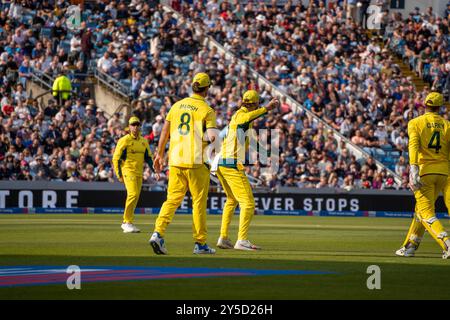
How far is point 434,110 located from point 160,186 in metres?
20.8

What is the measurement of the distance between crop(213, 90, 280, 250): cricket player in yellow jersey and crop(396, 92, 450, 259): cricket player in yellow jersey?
2841 mm

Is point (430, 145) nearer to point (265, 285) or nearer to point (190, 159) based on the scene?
point (190, 159)

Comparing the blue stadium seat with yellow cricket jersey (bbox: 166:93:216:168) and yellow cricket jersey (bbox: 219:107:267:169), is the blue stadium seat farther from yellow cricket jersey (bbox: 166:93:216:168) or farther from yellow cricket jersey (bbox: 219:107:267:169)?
yellow cricket jersey (bbox: 166:93:216:168)

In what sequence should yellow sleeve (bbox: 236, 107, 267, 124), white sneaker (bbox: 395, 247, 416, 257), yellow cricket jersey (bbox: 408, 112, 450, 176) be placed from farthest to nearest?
yellow sleeve (bbox: 236, 107, 267, 124) → white sneaker (bbox: 395, 247, 416, 257) → yellow cricket jersey (bbox: 408, 112, 450, 176)

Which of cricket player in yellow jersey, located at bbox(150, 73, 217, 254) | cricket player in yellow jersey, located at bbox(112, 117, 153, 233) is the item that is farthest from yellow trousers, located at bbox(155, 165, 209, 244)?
cricket player in yellow jersey, located at bbox(112, 117, 153, 233)

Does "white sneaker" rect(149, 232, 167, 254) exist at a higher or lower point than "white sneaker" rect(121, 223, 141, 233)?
higher

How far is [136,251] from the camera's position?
17250 millimetres

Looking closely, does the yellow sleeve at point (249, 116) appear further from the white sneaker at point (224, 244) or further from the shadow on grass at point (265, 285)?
the shadow on grass at point (265, 285)

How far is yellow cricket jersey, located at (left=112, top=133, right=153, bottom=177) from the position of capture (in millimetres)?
24938

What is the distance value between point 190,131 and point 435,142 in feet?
12.6

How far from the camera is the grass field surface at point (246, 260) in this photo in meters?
11.4
